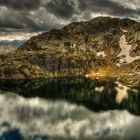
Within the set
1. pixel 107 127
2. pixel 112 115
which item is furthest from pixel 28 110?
pixel 107 127

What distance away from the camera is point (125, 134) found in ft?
441

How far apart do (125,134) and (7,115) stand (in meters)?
63.1

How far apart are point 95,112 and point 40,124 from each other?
54635 millimetres

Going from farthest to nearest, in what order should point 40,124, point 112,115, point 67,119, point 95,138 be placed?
point 112,115, point 67,119, point 40,124, point 95,138

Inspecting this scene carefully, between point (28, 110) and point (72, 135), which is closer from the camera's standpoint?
point (72, 135)

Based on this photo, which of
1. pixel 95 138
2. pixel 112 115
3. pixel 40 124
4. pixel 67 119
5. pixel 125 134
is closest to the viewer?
pixel 95 138

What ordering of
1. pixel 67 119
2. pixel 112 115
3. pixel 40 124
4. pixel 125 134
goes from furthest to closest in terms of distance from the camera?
1. pixel 112 115
2. pixel 67 119
3. pixel 40 124
4. pixel 125 134

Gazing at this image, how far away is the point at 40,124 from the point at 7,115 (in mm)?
28039

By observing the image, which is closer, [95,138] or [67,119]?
[95,138]

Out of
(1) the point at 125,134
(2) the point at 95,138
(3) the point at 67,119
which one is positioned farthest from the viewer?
(3) the point at 67,119

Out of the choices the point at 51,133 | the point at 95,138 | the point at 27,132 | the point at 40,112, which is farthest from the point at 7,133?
the point at 40,112

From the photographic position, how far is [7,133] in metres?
129

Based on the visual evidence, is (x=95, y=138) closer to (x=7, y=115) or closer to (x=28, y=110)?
(x=7, y=115)

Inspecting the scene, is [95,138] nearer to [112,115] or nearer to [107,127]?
[107,127]
